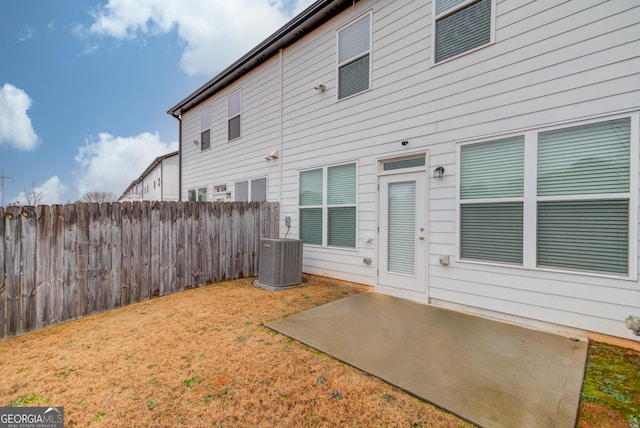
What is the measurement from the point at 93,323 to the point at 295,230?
395 centimetres

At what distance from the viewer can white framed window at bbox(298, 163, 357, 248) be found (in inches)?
216

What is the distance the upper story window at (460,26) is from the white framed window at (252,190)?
490cm

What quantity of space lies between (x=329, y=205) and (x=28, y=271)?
15.1 ft

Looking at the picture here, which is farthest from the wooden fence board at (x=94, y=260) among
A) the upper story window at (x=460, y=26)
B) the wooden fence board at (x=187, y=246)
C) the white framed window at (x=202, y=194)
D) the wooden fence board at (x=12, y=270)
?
the white framed window at (x=202, y=194)

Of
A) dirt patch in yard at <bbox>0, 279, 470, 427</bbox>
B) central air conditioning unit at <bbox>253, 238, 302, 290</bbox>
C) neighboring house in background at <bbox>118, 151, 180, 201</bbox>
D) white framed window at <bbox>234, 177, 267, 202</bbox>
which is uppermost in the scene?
neighboring house in background at <bbox>118, 151, 180, 201</bbox>

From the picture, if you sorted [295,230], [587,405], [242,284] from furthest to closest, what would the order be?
[295,230] < [242,284] < [587,405]

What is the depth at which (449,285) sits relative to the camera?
4.11m

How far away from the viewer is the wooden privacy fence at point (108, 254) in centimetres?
337

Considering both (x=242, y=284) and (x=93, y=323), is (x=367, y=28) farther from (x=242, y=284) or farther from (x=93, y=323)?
(x=93, y=323)

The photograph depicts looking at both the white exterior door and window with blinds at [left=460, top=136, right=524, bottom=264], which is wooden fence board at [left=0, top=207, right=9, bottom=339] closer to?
the white exterior door

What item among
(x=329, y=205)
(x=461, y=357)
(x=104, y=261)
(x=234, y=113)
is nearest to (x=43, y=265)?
(x=104, y=261)

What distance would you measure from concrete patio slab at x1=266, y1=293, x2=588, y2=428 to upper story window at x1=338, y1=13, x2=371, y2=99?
13.6 feet

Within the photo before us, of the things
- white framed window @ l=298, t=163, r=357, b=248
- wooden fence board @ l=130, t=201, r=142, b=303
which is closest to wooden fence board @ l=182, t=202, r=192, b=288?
wooden fence board @ l=130, t=201, r=142, b=303

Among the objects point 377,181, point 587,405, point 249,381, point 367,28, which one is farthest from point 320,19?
point 587,405
